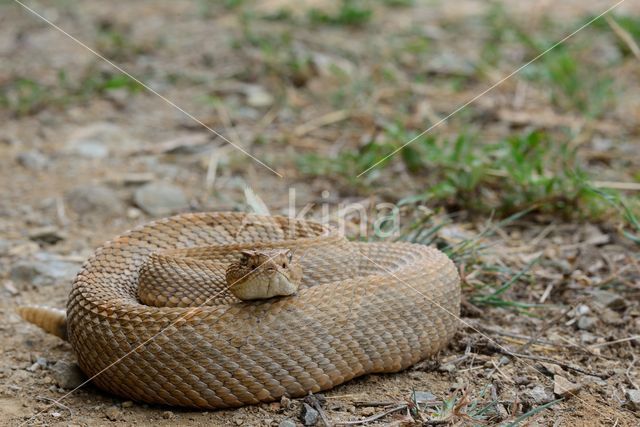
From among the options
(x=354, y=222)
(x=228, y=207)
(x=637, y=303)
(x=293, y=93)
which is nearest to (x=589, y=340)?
(x=637, y=303)

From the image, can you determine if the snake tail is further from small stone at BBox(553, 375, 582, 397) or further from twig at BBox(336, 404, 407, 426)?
small stone at BBox(553, 375, 582, 397)

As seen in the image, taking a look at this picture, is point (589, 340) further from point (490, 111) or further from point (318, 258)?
point (490, 111)

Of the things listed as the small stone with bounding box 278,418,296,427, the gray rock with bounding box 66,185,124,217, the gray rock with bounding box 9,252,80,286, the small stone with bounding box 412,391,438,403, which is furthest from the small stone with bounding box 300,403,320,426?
the gray rock with bounding box 66,185,124,217

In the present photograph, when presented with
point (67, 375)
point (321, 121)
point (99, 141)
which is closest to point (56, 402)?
point (67, 375)

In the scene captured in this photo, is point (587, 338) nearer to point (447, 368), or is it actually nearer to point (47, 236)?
point (447, 368)

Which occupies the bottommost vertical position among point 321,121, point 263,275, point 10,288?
point 10,288

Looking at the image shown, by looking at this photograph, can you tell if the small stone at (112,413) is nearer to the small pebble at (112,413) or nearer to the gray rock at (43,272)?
the small pebble at (112,413)

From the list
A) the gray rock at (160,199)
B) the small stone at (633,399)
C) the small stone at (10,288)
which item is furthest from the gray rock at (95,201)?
the small stone at (633,399)
